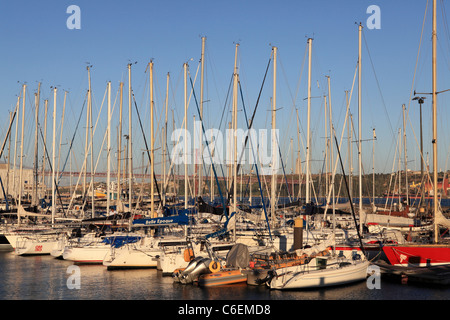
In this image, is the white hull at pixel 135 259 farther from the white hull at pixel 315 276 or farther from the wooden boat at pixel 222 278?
the white hull at pixel 315 276

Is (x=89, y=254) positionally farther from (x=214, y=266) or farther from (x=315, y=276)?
(x=315, y=276)

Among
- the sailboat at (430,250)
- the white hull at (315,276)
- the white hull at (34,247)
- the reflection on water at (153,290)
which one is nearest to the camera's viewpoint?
the reflection on water at (153,290)

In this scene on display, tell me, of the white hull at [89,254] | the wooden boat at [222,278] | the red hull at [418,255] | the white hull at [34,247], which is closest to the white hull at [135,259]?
the white hull at [89,254]

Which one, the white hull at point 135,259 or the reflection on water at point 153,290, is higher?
the white hull at point 135,259

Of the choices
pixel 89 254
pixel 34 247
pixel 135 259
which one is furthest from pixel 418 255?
pixel 34 247

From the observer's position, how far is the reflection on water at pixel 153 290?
909 inches

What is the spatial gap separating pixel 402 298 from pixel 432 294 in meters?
1.66

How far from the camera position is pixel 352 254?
29.4m

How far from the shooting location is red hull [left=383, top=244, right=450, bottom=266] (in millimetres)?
27219

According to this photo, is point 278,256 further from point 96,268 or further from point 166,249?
point 96,268

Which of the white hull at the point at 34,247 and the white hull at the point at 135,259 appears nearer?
Result: the white hull at the point at 135,259

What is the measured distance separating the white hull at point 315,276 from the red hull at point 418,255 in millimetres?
3359
